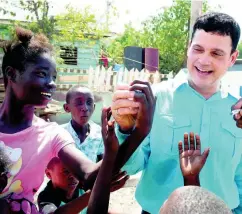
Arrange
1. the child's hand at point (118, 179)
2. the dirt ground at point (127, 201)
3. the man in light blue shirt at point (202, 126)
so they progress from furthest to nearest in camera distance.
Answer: the dirt ground at point (127, 201) < the man in light blue shirt at point (202, 126) < the child's hand at point (118, 179)

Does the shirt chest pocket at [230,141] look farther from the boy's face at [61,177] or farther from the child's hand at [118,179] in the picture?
the boy's face at [61,177]

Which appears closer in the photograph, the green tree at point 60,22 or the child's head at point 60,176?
the child's head at point 60,176

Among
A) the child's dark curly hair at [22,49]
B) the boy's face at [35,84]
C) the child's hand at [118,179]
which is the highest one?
the child's dark curly hair at [22,49]

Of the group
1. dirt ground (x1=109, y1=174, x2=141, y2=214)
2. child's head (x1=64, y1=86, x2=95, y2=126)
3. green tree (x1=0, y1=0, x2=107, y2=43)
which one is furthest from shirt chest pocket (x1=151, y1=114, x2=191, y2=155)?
green tree (x1=0, y1=0, x2=107, y2=43)

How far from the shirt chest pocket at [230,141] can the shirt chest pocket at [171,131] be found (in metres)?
0.17

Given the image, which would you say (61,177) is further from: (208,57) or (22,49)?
(208,57)

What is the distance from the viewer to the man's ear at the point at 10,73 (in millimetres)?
1714

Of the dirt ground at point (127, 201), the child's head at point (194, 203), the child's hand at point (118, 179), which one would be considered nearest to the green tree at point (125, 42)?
the dirt ground at point (127, 201)

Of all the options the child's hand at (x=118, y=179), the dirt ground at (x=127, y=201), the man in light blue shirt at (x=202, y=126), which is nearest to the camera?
the child's hand at (x=118, y=179)

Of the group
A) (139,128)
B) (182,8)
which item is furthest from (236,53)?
(182,8)

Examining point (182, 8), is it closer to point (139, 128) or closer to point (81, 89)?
point (81, 89)

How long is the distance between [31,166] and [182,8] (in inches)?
722

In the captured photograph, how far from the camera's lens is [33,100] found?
1.68 meters

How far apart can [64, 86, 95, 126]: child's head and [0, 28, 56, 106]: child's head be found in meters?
1.21
